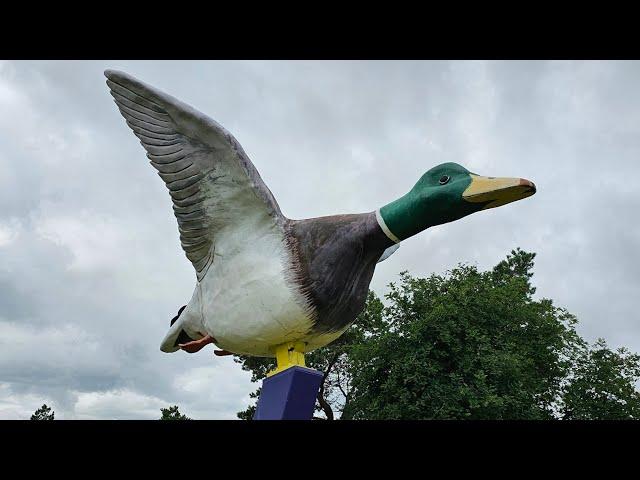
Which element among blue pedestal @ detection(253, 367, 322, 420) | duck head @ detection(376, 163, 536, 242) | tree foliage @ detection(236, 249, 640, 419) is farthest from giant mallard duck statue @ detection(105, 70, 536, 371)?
tree foliage @ detection(236, 249, 640, 419)

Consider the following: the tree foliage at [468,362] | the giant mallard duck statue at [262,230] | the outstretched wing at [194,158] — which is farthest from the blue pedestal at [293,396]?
the tree foliage at [468,362]

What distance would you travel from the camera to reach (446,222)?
189 inches

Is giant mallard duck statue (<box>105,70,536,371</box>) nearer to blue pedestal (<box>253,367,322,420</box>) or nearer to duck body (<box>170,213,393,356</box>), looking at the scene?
duck body (<box>170,213,393,356</box>)

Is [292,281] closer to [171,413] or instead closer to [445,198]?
[445,198]

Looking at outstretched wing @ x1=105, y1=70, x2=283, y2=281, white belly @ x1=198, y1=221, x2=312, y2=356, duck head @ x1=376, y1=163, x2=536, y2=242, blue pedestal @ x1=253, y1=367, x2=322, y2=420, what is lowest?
blue pedestal @ x1=253, y1=367, x2=322, y2=420

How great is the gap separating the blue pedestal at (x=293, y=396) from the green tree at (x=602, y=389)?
38.3ft

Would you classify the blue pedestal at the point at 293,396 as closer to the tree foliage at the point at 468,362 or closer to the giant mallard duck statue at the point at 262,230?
the giant mallard duck statue at the point at 262,230

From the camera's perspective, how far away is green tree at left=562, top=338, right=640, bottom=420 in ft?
48.3

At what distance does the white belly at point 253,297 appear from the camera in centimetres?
476

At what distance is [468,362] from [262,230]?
9643mm

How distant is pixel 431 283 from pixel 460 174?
1134 centimetres

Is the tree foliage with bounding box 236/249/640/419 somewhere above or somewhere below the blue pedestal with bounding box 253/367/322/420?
above

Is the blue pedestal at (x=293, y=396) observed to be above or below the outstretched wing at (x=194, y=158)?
below

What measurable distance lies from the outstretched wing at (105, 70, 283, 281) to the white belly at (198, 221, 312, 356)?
21 centimetres
